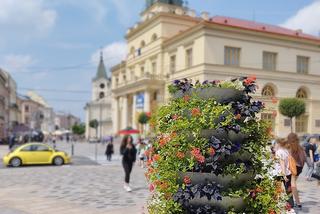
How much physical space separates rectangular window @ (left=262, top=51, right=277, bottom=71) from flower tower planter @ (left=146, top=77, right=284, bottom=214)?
4275cm

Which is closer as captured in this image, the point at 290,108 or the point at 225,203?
the point at 225,203

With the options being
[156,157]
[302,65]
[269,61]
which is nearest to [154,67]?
[269,61]

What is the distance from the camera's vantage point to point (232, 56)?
4462 centimetres

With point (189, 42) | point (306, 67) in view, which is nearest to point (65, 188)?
point (189, 42)

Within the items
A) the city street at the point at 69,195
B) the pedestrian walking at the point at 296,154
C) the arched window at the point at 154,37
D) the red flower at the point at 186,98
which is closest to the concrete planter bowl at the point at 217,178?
the red flower at the point at 186,98

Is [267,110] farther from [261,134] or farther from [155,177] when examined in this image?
[155,177]

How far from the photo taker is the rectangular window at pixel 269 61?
46.2 m

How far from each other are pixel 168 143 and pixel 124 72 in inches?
2601

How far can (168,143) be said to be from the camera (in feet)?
15.6

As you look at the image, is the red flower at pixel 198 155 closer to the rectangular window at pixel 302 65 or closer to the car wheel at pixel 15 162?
the car wheel at pixel 15 162

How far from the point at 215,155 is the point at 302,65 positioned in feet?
155

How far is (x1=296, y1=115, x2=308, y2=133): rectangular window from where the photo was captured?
1634 inches

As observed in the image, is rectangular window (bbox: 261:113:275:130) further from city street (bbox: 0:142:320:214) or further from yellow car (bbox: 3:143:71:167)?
yellow car (bbox: 3:143:71:167)

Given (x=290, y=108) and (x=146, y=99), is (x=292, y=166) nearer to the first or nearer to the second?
(x=290, y=108)
